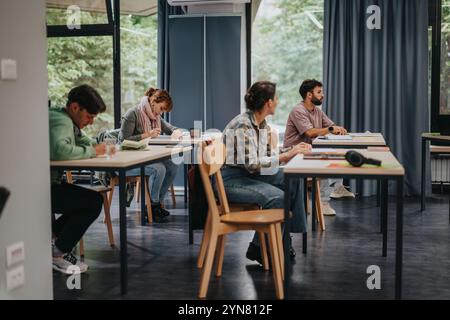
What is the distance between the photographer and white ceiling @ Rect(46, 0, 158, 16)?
22.5 feet

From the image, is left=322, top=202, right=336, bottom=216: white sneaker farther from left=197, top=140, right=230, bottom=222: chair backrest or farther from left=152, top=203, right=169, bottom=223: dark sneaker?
left=197, top=140, right=230, bottom=222: chair backrest

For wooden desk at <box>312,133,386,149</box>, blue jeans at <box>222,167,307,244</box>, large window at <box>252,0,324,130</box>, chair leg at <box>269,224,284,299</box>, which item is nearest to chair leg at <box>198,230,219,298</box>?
chair leg at <box>269,224,284,299</box>

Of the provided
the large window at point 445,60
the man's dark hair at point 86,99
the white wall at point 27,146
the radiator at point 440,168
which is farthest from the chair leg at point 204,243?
the large window at point 445,60

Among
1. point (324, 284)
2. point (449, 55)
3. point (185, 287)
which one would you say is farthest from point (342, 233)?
point (449, 55)

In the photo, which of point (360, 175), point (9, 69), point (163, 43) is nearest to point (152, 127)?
point (163, 43)

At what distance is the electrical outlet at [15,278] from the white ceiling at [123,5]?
15.4ft

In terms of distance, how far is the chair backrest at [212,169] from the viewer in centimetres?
304

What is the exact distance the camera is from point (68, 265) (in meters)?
3.60

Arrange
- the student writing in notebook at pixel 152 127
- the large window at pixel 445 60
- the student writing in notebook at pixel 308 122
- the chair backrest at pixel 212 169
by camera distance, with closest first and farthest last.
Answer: the chair backrest at pixel 212 169, the student writing in notebook at pixel 308 122, the student writing in notebook at pixel 152 127, the large window at pixel 445 60

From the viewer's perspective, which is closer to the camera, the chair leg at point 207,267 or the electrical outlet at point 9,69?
the electrical outlet at point 9,69

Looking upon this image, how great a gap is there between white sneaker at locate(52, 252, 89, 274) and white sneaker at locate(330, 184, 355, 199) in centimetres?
329

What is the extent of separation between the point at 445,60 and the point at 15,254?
5316 millimetres

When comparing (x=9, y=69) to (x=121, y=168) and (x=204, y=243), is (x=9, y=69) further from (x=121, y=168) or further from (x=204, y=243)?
(x=204, y=243)

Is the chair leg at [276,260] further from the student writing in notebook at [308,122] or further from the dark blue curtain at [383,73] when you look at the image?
the dark blue curtain at [383,73]
